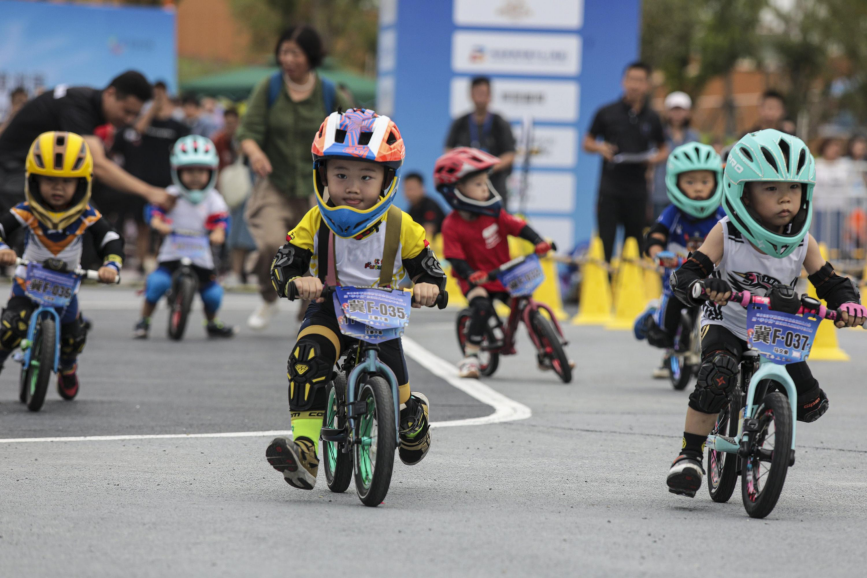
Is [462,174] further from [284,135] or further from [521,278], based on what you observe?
[284,135]

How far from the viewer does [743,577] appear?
15.5 feet

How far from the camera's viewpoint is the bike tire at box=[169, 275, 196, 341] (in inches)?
534

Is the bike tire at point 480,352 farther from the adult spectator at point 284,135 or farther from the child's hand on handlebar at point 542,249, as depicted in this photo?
the adult spectator at point 284,135

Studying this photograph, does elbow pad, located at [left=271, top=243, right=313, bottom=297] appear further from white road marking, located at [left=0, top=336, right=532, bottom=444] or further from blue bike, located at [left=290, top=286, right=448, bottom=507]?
white road marking, located at [left=0, top=336, right=532, bottom=444]

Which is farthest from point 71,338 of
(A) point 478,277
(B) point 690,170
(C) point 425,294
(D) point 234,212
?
(D) point 234,212

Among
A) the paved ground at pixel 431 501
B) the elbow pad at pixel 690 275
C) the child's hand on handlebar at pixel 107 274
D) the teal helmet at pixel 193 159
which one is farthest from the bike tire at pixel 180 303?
the elbow pad at pixel 690 275

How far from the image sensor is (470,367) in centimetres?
1102

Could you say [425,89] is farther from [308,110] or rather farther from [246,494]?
[246,494]

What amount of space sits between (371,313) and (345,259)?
1.18 feet

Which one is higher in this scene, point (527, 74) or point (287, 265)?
point (527, 74)

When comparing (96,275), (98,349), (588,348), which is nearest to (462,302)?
(588,348)

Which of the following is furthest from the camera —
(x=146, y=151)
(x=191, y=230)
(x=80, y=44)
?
(x=80, y=44)

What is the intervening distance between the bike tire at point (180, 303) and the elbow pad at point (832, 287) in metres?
8.37

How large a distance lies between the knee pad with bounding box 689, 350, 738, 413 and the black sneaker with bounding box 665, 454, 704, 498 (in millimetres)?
253
